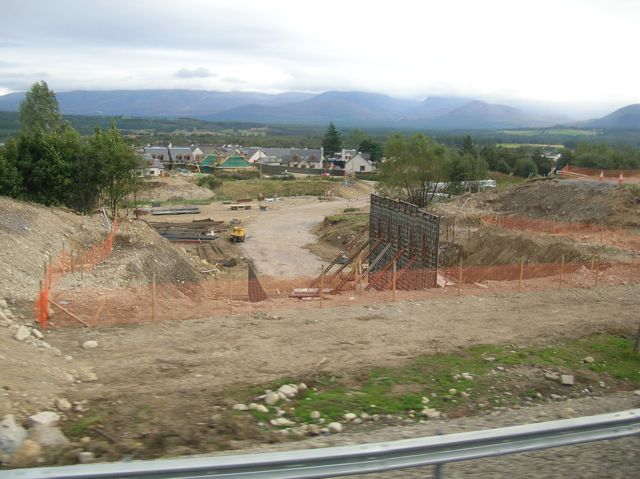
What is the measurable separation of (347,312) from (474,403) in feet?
19.7

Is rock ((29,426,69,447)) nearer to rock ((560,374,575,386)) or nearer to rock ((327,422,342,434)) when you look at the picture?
rock ((327,422,342,434))

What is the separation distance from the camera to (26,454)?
245 inches

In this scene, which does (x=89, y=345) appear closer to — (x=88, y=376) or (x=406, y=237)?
(x=88, y=376)

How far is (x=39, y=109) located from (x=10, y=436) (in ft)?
207

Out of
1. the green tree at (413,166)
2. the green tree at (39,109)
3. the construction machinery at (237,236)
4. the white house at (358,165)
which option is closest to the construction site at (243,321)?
the construction machinery at (237,236)

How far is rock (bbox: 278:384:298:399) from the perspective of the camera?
28.1 feet

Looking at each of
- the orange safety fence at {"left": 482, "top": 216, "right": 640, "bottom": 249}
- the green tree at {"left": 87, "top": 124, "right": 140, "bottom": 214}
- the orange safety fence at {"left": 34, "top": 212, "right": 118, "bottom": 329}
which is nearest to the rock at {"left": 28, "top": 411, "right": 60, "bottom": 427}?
the orange safety fence at {"left": 34, "top": 212, "right": 118, "bottom": 329}

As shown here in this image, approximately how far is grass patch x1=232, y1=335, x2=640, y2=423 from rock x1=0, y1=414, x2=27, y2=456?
2818mm

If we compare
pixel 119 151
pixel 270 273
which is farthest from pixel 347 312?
pixel 119 151

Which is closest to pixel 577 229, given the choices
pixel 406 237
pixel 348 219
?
pixel 406 237

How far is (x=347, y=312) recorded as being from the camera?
568 inches

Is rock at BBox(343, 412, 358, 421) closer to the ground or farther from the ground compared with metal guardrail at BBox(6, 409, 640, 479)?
closer to the ground

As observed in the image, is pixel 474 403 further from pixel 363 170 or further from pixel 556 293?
pixel 363 170

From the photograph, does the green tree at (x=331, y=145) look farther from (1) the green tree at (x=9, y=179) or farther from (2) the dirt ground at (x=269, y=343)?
(2) the dirt ground at (x=269, y=343)
